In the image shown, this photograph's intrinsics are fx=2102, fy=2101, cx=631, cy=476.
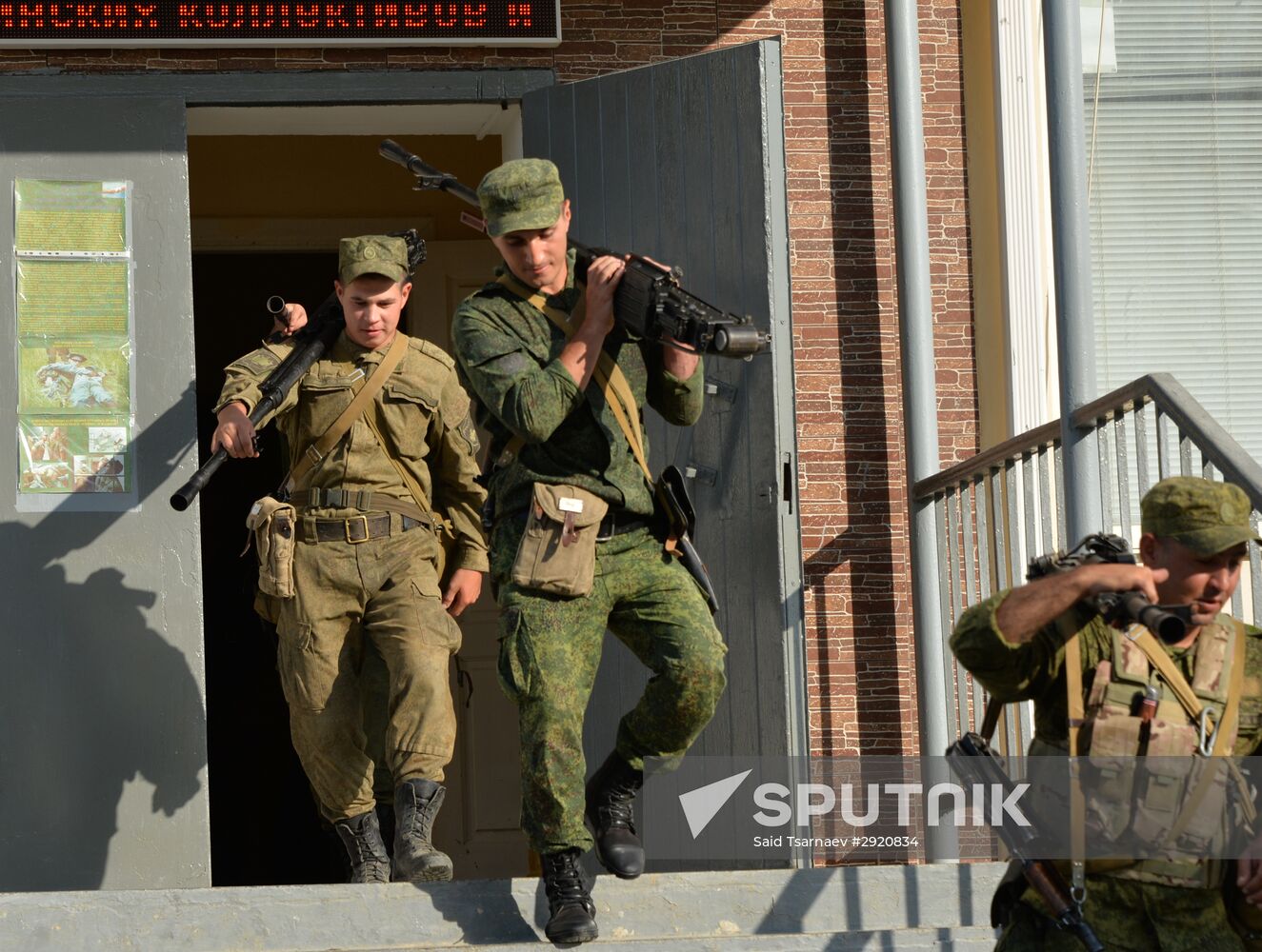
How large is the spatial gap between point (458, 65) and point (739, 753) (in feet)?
9.39

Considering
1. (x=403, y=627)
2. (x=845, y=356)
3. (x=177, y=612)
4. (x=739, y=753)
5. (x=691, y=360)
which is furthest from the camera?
(x=845, y=356)

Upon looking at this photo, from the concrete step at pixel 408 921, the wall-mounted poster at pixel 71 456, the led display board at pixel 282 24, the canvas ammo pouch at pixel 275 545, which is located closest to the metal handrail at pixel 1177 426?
the concrete step at pixel 408 921

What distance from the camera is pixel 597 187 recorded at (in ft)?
25.0

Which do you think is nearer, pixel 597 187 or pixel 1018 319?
pixel 597 187

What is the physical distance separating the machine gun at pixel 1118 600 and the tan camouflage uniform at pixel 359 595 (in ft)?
7.81

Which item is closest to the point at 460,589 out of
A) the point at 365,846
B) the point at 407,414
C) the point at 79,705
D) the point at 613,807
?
the point at 407,414

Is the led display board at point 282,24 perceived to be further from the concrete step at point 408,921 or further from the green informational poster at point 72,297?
the concrete step at point 408,921

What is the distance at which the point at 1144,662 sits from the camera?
4.23 meters

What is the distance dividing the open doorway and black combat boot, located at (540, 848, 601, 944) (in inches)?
195

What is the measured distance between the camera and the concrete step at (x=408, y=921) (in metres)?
5.44

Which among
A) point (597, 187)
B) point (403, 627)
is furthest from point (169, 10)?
point (403, 627)

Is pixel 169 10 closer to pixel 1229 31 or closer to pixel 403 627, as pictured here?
pixel 403 627

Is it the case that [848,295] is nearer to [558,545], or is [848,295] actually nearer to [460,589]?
[460,589]

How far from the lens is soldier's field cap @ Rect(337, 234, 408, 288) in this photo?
640cm
